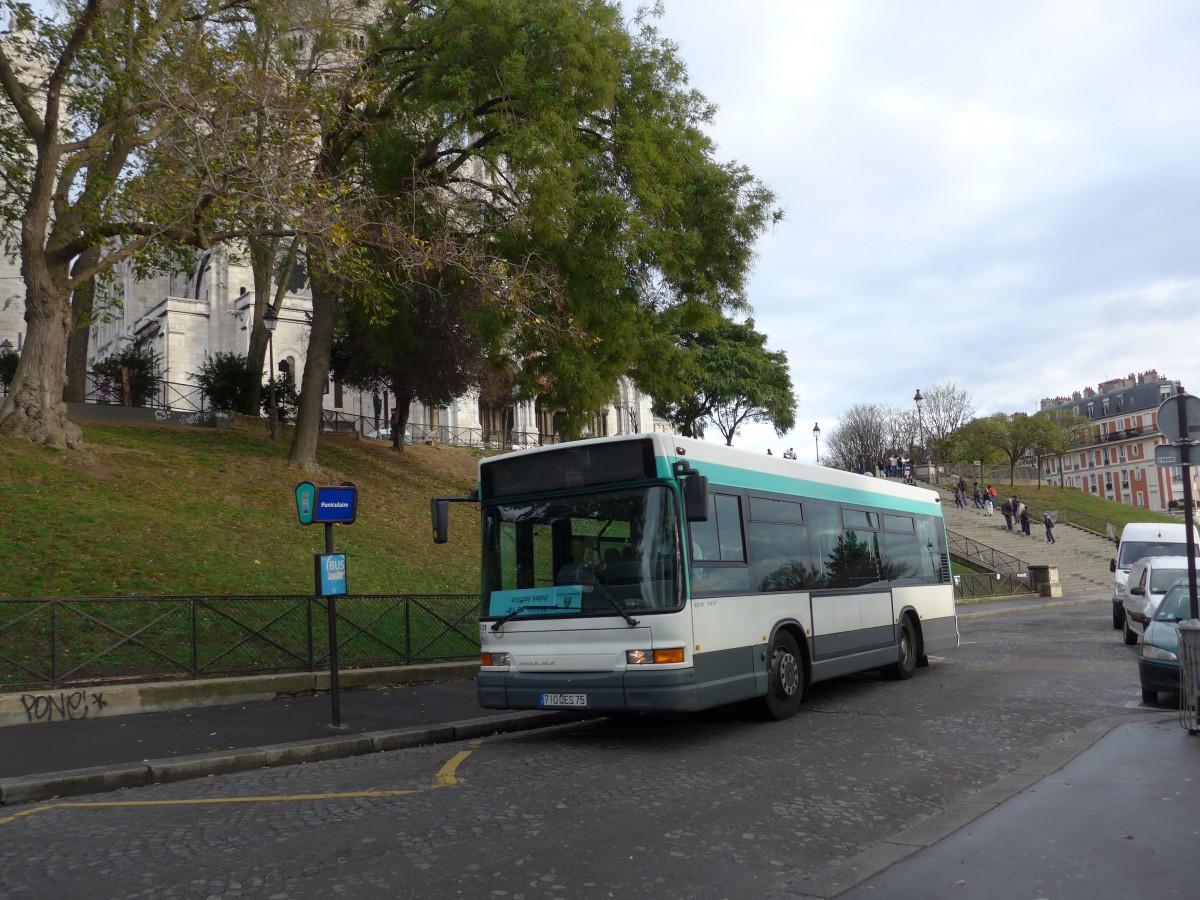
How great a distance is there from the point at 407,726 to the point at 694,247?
568 inches

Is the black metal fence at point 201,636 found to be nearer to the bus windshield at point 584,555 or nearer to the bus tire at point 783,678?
the bus windshield at point 584,555

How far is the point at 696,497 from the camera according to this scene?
8422 millimetres

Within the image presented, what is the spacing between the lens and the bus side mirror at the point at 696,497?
8.40 m

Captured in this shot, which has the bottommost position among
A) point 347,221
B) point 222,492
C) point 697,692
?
point 697,692

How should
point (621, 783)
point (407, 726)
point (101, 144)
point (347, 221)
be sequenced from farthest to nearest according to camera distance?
point (101, 144) → point (347, 221) → point (407, 726) → point (621, 783)

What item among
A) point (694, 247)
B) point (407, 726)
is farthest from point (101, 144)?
point (407, 726)

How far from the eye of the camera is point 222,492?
67.5 feet

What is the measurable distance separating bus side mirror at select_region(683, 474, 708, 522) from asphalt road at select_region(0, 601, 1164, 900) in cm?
202

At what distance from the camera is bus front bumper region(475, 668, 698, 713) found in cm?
838

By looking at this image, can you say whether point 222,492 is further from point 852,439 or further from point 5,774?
point 852,439

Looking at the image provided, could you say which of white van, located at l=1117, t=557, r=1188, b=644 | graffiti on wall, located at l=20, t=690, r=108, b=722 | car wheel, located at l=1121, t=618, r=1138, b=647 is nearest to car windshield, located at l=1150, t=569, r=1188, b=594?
white van, located at l=1117, t=557, r=1188, b=644

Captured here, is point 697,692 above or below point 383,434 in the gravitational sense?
below

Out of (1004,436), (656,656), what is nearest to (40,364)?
(656,656)

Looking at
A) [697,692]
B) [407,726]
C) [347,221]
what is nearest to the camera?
[697,692]
